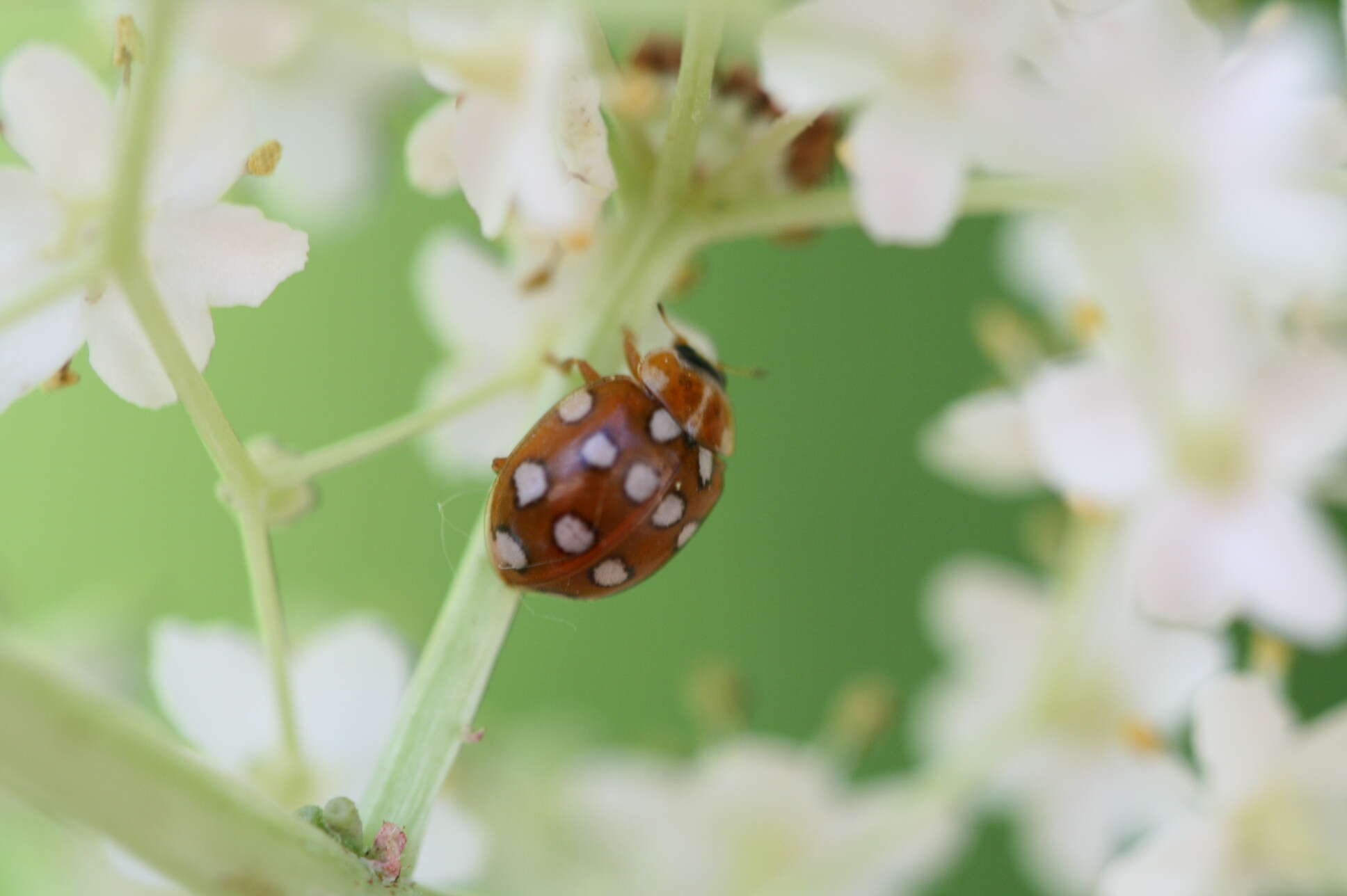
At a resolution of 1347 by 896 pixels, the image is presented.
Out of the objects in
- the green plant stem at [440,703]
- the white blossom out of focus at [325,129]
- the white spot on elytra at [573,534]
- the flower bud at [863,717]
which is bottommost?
the green plant stem at [440,703]

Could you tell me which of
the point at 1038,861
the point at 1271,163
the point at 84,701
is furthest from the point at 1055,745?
the point at 84,701

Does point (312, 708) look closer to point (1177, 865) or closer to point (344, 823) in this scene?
point (344, 823)

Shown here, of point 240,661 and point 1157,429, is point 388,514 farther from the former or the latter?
point 1157,429

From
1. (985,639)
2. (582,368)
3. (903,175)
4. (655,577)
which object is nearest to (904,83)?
(903,175)

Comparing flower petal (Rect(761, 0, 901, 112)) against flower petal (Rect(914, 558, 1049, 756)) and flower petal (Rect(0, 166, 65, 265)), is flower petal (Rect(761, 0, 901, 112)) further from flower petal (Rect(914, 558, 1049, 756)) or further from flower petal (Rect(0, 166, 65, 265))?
flower petal (Rect(914, 558, 1049, 756))

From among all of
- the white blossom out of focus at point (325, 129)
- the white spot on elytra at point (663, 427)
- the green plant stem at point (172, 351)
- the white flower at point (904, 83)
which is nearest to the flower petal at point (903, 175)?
the white flower at point (904, 83)

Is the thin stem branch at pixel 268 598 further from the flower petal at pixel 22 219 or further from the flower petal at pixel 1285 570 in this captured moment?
the flower petal at pixel 1285 570

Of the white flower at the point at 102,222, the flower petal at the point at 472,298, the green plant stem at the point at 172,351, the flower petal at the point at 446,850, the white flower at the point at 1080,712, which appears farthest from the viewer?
the white flower at the point at 1080,712
